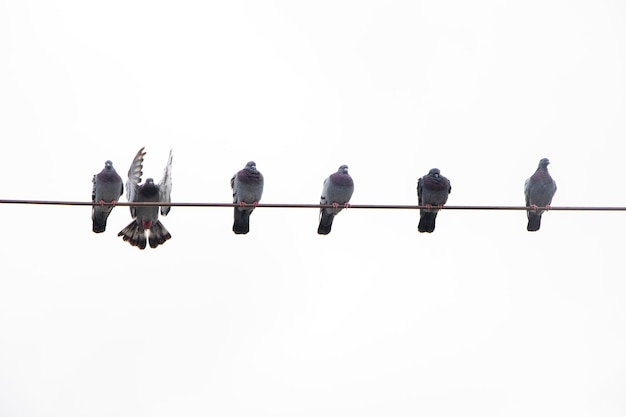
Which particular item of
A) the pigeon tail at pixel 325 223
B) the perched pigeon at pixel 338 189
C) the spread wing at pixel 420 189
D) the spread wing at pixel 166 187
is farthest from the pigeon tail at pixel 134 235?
the spread wing at pixel 420 189

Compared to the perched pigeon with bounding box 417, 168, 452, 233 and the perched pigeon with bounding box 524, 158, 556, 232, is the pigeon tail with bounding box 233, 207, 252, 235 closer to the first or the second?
the perched pigeon with bounding box 417, 168, 452, 233

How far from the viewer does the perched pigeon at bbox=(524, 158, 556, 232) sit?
18.4m

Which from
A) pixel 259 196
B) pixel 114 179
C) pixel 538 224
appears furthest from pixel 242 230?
pixel 538 224

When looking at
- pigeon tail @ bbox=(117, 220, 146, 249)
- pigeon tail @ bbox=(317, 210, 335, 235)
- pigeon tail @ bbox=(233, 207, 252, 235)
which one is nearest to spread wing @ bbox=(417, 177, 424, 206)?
pigeon tail @ bbox=(317, 210, 335, 235)

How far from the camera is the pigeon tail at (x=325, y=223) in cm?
1848

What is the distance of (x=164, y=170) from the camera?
18672 millimetres

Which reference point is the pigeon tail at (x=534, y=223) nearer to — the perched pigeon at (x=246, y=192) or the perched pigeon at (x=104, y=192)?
the perched pigeon at (x=246, y=192)

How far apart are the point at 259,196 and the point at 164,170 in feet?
4.85

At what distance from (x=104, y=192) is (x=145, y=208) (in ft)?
2.51

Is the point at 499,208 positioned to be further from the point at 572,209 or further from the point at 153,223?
the point at 153,223

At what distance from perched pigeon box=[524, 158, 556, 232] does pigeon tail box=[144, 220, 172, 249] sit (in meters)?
5.18

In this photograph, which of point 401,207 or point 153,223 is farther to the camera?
point 153,223

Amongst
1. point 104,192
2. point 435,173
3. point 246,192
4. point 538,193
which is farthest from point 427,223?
point 104,192

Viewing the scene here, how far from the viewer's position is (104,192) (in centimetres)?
1795
